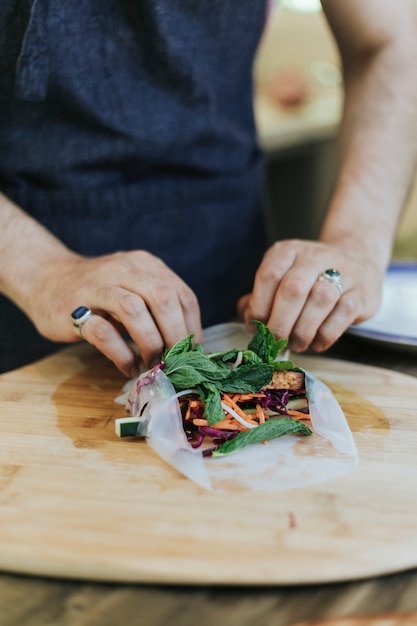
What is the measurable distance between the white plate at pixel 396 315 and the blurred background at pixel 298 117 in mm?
1901

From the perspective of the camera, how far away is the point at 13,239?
1411 millimetres

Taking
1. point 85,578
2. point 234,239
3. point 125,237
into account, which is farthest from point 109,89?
point 85,578

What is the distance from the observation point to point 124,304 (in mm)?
1224

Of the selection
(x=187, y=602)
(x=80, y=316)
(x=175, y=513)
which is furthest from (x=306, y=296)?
(x=187, y=602)

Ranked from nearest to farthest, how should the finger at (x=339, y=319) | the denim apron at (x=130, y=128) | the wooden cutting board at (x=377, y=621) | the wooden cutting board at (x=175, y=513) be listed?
the wooden cutting board at (x=377, y=621), the wooden cutting board at (x=175, y=513), the finger at (x=339, y=319), the denim apron at (x=130, y=128)

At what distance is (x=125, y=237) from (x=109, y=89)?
0.33m

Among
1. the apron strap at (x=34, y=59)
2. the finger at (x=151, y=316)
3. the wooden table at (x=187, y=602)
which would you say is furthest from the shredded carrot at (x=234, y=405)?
the apron strap at (x=34, y=59)

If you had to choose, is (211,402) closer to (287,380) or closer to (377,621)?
(287,380)

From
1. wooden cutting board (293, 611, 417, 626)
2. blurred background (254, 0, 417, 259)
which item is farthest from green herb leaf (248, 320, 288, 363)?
blurred background (254, 0, 417, 259)

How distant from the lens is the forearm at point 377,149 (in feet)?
5.12

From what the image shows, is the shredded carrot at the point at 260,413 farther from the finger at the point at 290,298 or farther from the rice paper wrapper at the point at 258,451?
the finger at the point at 290,298

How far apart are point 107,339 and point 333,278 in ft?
1.34

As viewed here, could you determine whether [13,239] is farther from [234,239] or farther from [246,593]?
[246,593]

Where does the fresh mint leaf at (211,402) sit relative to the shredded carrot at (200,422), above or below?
above
